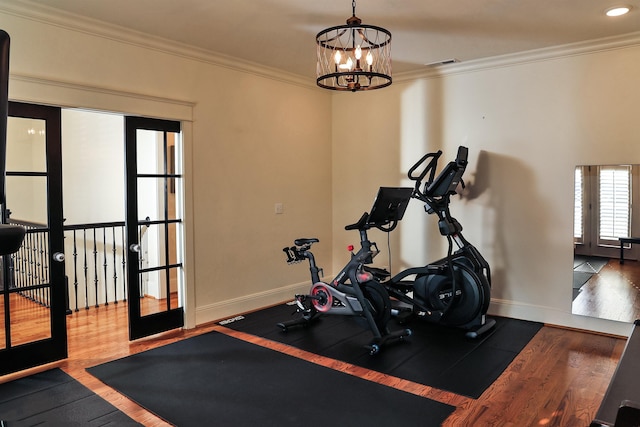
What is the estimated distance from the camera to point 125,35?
3.74 meters

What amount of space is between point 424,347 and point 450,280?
29.2 inches

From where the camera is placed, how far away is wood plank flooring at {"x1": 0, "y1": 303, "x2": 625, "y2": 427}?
266 centimetres

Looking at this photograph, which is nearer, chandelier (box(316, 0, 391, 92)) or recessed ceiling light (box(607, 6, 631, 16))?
chandelier (box(316, 0, 391, 92))

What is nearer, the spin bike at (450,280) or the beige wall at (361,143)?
the beige wall at (361,143)

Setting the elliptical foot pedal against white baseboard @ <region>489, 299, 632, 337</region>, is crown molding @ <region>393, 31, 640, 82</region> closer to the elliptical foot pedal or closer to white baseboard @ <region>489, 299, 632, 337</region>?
white baseboard @ <region>489, 299, 632, 337</region>

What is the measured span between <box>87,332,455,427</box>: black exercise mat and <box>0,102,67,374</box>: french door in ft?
1.64

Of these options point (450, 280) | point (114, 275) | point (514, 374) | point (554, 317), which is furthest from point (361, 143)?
point (114, 275)

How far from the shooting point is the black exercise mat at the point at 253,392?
265cm

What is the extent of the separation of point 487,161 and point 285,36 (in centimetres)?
242

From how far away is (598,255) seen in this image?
165 inches

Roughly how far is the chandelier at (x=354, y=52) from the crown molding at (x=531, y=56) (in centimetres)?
56

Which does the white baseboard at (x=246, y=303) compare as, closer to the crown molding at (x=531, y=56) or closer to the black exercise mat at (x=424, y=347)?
the black exercise mat at (x=424, y=347)

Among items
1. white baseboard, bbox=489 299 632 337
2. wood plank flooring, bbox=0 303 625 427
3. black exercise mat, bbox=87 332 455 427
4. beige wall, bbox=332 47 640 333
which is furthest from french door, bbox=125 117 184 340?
white baseboard, bbox=489 299 632 337

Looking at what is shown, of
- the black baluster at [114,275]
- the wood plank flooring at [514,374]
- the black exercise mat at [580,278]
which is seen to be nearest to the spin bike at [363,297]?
the wood plank flooring at [514,374]
